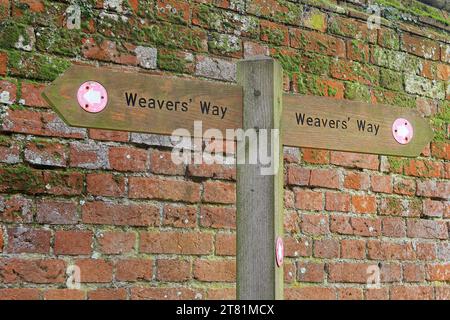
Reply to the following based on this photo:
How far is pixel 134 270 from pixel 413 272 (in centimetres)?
132

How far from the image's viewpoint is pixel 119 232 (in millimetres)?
2602

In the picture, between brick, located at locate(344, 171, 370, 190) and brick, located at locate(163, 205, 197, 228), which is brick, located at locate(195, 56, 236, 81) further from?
brick, located at locate(344, 171, 370, 190)

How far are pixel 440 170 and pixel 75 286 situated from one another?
5.79 ft

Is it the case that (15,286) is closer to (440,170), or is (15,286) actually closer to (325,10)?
(325,10)

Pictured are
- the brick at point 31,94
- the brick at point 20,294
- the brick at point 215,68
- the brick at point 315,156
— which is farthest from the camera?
the brick at point 315,156

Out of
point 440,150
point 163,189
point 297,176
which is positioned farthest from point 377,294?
point 163,189

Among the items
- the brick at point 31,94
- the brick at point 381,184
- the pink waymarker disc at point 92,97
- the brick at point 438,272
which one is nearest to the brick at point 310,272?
the brick at point 381,184

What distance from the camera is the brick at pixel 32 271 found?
239 centimetres

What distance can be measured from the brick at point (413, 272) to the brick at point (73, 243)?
56.5 inches

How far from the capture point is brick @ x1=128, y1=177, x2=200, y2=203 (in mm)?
2650

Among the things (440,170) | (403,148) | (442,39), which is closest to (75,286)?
(403,148)

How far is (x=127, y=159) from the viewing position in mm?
2645

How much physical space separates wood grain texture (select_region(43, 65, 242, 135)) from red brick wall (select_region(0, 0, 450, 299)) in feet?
1.89

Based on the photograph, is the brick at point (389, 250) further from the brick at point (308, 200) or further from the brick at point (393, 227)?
the brick at point (308, 200)
